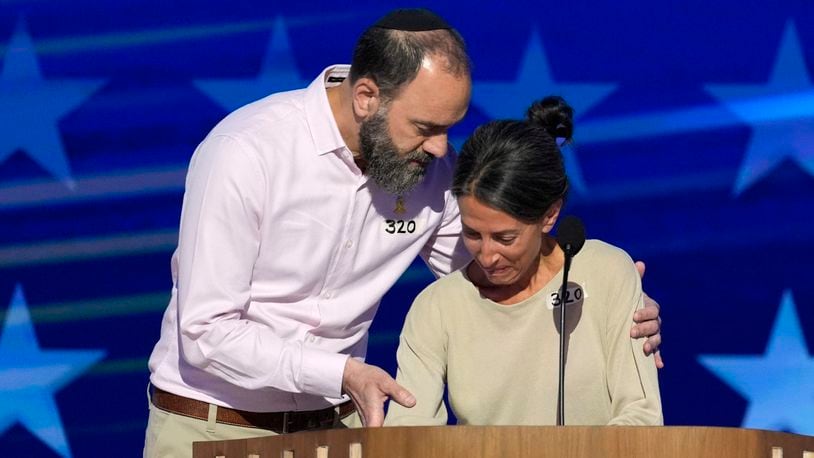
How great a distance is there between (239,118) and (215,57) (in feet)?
3.15

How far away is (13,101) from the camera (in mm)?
4070

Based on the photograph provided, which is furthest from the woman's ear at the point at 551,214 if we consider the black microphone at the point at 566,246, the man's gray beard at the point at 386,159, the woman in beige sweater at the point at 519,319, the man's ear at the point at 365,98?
the man's ear at the point at 365,98

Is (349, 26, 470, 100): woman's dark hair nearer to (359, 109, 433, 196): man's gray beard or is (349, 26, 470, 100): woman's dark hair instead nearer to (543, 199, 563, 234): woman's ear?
(359, 109, 433, 196): man's gray beard

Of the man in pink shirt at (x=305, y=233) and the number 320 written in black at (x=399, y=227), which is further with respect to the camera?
the number 320 written in black at (x=399, y=227)

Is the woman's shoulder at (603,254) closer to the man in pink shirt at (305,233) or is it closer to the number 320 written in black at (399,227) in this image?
the man in pink shirt at (305,233)

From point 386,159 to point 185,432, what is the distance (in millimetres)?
702

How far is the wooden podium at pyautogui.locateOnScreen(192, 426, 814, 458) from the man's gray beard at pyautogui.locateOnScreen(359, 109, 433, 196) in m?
0.79

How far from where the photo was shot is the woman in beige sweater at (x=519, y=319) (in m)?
2.78

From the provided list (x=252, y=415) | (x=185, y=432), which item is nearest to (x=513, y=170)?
(x=252, y=415)

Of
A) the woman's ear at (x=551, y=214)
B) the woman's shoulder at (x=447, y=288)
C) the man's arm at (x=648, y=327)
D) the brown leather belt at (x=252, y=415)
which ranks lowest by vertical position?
the brown leather belt at (x=252, y=415)

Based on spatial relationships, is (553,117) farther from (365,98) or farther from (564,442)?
(564,442)

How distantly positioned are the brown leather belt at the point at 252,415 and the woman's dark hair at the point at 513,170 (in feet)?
2.08

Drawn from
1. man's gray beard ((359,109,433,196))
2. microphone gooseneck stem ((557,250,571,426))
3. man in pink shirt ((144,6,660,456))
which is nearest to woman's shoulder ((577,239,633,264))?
man in pink shirt ((144,6,660,456))

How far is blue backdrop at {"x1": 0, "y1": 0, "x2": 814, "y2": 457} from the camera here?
3.83 meters
